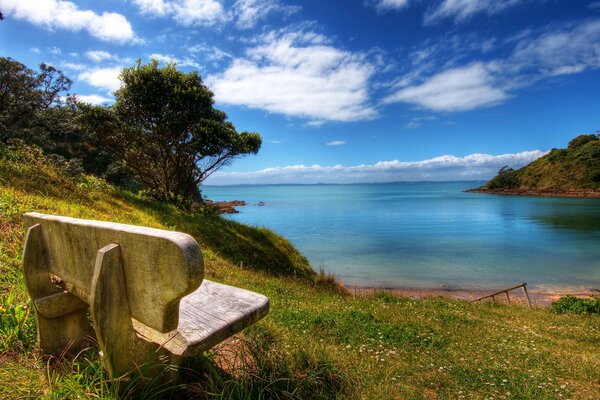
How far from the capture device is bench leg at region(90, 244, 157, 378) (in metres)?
1.67

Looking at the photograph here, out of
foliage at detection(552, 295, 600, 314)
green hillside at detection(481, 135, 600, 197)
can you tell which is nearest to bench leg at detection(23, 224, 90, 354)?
foliage at detection(552, 295, 600, 314)

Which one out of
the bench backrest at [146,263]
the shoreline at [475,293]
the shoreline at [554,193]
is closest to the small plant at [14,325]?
the bench backrest at [146,263]

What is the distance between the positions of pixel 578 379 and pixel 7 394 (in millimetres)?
6107

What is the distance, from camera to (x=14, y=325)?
9.81ft

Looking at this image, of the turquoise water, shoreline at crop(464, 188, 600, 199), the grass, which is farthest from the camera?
shoreline at crop(464, 188, 600, 199)

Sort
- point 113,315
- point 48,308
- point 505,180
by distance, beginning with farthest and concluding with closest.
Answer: point 505,180 → point 48,308 → point 113,315

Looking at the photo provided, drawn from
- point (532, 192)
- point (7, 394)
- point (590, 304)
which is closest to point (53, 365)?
point (7, 394)

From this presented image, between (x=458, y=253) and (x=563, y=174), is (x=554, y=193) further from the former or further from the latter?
(x=458, y=253)

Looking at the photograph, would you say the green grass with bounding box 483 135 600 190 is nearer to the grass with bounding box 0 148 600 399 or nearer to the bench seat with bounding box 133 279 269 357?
the grass with bounding box 0 148 600 399

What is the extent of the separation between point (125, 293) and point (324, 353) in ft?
7.25

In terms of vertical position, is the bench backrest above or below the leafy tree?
below

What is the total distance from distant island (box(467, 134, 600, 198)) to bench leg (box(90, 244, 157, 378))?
118m

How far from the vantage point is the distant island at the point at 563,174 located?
94.8 m

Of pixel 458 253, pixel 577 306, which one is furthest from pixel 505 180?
pixel 577 306
